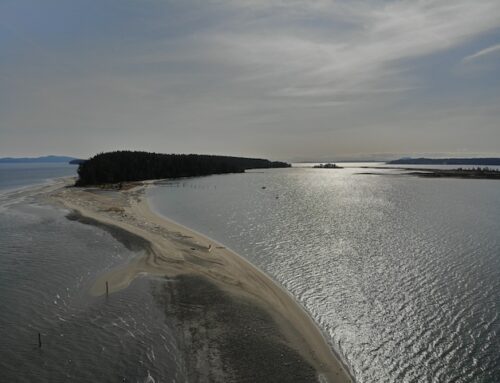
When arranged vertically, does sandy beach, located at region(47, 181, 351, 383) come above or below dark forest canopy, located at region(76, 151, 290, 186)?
below

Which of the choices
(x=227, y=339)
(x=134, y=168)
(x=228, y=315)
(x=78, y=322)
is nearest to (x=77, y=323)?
(x=78, y=322)

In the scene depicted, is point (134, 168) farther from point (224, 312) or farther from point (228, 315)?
point (228, 315)

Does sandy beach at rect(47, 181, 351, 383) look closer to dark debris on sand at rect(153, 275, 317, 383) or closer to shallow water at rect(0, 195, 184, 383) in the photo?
dark debris on sand at rect(153, 275, 317, 383)

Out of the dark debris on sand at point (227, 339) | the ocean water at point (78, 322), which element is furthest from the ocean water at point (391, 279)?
the ocean water at point (78, 322)

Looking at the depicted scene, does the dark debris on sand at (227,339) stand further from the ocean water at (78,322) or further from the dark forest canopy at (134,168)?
the dark forest canopy at (134,168)

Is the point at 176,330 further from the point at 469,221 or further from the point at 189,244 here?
the point at 469,221

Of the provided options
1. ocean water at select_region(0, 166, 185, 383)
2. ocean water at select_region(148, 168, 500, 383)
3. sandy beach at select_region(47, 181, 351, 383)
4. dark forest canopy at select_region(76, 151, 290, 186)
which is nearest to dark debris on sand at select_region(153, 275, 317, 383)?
sandy beach at select_region(47, 181, 351, 383)
